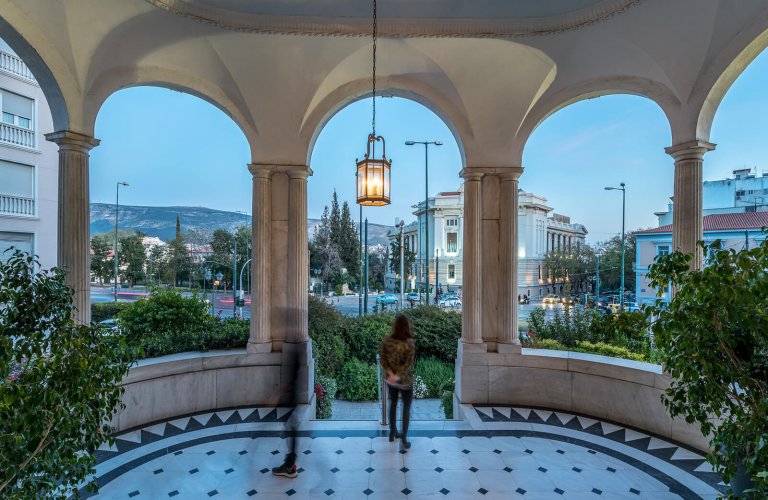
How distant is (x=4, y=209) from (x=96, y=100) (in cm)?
1187

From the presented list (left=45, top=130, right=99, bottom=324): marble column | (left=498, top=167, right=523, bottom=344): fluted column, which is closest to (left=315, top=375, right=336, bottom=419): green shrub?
(left=498, top=167, right=523, bottom=344): fluted column

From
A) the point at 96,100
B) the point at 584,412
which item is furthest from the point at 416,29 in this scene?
the point at 584,412

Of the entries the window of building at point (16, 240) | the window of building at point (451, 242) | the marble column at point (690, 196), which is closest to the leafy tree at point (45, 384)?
the marble column at point (690, 196)

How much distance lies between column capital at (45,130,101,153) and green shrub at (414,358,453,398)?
794 cm

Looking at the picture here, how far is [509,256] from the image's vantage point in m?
6.26

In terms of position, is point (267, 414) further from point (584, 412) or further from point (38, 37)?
point (38, 37)

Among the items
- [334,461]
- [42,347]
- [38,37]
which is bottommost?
[334,461]

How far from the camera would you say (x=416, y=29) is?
17.8 feet

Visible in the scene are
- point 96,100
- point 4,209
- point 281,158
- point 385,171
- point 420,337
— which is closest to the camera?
point 385,171

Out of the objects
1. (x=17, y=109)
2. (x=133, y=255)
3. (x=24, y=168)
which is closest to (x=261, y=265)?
(x=24, y=168)

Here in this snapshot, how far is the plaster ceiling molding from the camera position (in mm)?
5086

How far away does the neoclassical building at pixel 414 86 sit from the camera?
4.87 m

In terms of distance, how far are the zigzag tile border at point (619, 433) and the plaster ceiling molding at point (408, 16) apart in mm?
5753

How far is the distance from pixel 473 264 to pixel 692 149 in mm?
3393
